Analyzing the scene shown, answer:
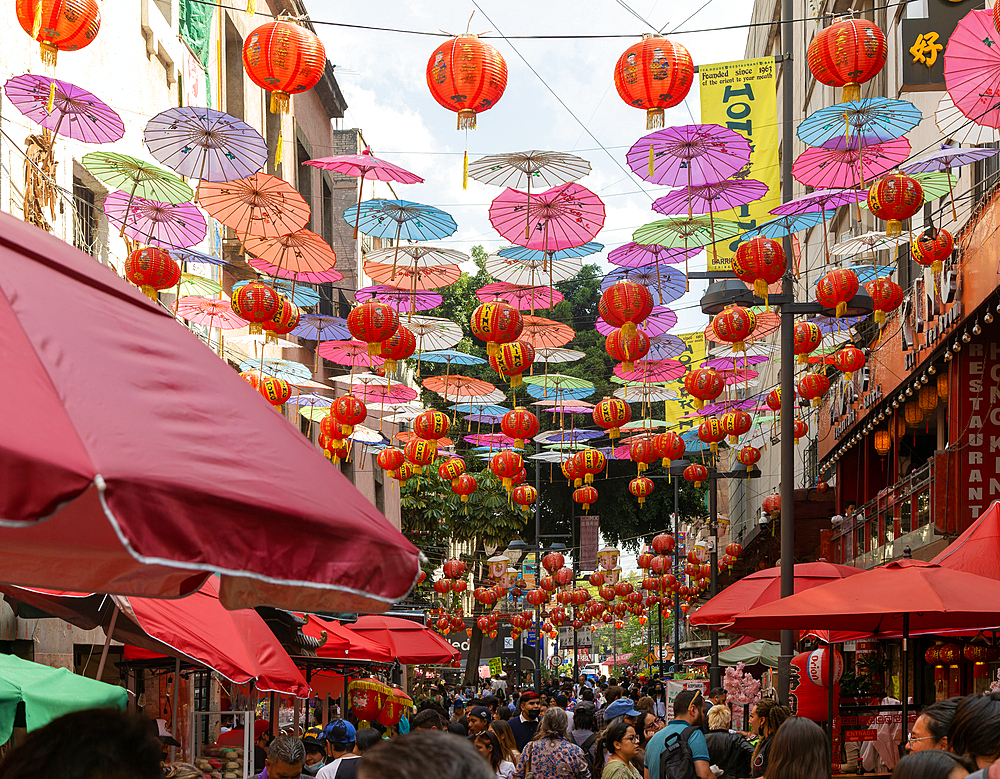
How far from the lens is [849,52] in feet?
33.1

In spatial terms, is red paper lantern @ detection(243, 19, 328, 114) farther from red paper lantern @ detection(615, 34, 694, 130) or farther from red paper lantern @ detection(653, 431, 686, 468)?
red paper lantern @ detection(653, 431, 686, 468)

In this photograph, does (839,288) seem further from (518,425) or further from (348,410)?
(348,410)

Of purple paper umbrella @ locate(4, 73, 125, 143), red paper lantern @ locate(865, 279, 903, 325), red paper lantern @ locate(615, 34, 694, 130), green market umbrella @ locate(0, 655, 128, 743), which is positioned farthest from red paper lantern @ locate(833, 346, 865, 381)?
green market umbrella @ locate(0, 655, 128, 743)

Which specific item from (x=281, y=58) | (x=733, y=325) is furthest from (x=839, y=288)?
(x=281, y=58)

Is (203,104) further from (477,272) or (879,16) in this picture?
(477,272)

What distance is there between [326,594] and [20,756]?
102cm

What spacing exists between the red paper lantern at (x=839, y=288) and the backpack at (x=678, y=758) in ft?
20.8

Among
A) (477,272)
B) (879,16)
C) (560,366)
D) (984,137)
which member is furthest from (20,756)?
(477,272)

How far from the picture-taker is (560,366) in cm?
4478

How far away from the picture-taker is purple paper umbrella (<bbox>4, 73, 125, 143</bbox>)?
1063 cm

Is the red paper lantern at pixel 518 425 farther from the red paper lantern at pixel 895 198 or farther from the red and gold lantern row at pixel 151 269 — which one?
the red paper lantern at pixel 895 198

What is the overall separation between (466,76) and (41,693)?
6.48m

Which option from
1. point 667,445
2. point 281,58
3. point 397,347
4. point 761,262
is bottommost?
point 667,445

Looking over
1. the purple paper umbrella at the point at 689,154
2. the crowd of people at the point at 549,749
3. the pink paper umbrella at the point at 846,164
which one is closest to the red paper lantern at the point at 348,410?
the crowd of people at the point at 549,749
